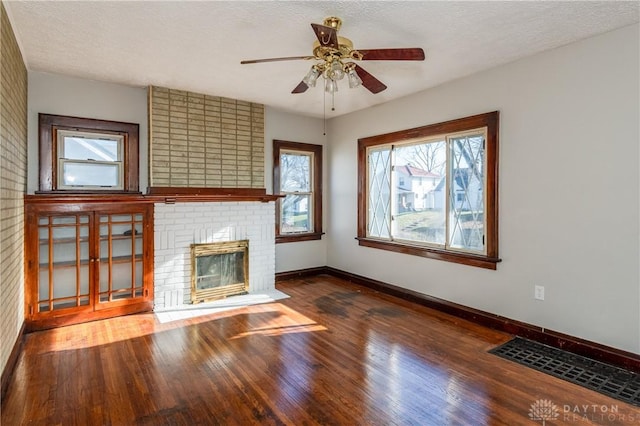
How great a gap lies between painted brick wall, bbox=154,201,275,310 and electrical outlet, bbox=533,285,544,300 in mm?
3145

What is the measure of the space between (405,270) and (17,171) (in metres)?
4.13

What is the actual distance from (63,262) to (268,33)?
3083 mm

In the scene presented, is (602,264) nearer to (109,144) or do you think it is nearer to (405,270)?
(405,270)

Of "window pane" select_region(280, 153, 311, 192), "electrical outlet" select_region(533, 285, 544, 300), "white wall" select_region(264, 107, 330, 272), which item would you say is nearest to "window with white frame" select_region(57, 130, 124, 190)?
"white wall" select_region(264, 107, 330, 272)

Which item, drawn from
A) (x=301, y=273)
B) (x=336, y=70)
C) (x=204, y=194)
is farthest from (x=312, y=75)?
(x=301, y=273)

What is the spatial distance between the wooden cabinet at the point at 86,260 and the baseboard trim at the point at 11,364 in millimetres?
340

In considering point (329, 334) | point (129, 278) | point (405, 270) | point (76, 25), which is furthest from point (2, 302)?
point (405, 270)

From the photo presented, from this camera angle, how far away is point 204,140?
14.8ft

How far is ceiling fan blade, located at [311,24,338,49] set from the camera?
2.09 metres

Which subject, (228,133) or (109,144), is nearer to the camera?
(109,144)

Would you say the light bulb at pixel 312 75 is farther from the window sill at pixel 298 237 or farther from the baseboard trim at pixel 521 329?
the window sill at pixel 298 237

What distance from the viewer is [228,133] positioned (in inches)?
185

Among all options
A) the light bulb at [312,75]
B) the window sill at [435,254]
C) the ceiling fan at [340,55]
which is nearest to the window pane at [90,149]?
the ceiling fan at [340,55]

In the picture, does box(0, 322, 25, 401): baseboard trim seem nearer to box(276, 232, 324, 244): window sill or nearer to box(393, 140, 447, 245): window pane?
box(276, 232, 324, 244): window sill
